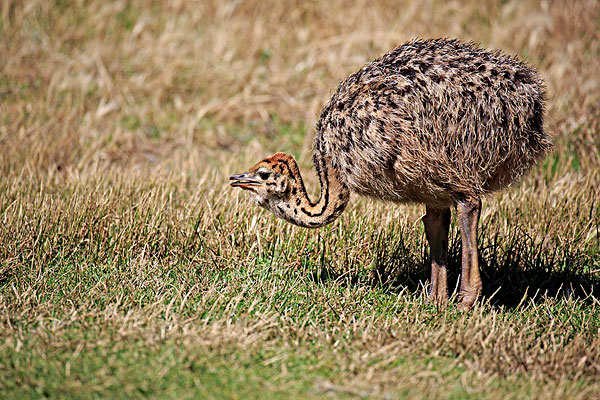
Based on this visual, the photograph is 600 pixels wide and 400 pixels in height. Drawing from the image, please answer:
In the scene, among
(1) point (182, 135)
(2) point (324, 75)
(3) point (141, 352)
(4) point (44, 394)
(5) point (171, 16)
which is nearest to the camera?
Answer: (4) point (44, 394)

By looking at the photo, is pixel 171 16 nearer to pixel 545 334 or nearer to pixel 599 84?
pixel 599 84

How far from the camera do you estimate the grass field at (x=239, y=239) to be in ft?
12.7

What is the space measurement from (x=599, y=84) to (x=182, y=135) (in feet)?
16.4

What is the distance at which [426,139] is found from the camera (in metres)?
4.45

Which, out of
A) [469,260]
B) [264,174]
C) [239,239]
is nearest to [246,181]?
[264,174]

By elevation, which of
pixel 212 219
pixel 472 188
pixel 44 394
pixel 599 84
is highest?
pixel 599 84

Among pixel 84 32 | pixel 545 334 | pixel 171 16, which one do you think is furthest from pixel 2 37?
pixel 545 334

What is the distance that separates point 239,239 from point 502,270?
210cm

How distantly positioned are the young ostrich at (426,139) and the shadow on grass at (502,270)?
68 cm

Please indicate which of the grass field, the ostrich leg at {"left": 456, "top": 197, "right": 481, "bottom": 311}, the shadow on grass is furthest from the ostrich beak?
the ostrich leg at {"left": 456, "top": 197, "right": 481, "bottom": 311}

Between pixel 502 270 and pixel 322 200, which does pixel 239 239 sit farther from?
pixel 502 270

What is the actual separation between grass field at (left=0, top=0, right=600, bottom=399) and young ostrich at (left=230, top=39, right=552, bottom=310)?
694 mm

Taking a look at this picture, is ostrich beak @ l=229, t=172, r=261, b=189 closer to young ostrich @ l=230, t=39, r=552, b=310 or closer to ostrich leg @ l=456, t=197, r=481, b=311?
young ostrich @ l=230, t=39, r=552, b=310

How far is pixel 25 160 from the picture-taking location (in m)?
6.94
